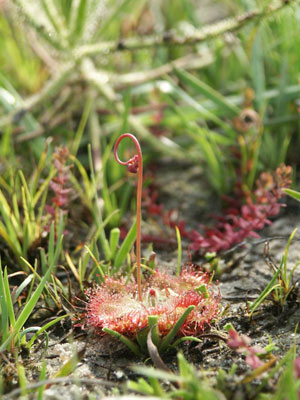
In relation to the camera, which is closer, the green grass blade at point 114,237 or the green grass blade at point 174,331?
the green grass blade at point 174,331

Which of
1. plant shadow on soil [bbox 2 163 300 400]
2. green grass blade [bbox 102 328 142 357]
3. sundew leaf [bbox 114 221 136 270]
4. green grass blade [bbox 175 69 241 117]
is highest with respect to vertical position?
green grass blade [bbox 175 69 241 117]

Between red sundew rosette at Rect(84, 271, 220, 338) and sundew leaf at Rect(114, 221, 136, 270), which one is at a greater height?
sundew leaf at Rect(114, 221, 136, 270)

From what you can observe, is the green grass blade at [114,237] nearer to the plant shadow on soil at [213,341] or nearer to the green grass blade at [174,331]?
the plant shadow on soil at [213,341]

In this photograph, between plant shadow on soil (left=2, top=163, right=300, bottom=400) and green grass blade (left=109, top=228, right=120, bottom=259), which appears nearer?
plant shadow on soil (left=2, top=163, right=300, bottom=400)

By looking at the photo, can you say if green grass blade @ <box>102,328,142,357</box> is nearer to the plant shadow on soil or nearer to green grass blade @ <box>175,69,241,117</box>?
the plant shadow on soil

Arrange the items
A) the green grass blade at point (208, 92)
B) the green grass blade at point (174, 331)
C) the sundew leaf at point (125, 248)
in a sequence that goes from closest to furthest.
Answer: the green grass blade at point (174, 331)
the sundew leaf at point (125, 248)
the green grass blade at point (208, 92)

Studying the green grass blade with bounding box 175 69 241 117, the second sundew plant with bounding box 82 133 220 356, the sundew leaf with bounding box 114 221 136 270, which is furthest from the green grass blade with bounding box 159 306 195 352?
the green grass blade with bounding box 175 69 241 117

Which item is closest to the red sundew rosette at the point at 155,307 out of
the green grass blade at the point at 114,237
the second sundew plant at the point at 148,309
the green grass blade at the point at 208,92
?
the second sundew plant at the point at 148,309

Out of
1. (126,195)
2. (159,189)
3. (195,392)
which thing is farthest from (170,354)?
(159,189)

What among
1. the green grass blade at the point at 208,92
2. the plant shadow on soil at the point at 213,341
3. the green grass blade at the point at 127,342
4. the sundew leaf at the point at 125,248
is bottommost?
the plant shadow on soil at the point at 213,341

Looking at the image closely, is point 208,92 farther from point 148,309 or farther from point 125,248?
point 148,309
